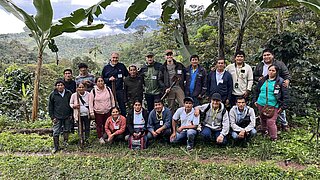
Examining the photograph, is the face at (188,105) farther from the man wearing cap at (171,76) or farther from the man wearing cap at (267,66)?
the man wearing cap at (267,66)

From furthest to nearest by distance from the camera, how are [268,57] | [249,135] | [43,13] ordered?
[43,13], [268,57], [249,135]

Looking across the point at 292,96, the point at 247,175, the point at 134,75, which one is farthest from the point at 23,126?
the point at 292,96

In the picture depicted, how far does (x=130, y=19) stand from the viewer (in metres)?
6.26

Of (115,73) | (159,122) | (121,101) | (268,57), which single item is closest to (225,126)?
(159,122)

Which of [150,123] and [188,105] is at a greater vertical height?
[188,105]

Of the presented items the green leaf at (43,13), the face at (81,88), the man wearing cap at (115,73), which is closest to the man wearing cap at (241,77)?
the man wearing cap at (115,73)

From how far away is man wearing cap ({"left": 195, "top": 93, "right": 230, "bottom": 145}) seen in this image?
195 inches

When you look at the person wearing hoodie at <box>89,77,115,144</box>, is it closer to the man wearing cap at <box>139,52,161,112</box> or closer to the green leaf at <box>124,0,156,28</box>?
the man wearing cap at <box>139,52,161,112</box>

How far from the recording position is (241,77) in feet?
17.3

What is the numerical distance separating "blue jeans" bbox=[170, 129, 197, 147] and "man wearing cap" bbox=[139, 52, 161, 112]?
837 millimetres

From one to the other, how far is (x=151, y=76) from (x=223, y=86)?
1190 mm

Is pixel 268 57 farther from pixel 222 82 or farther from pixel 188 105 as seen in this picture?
pixel 188 105

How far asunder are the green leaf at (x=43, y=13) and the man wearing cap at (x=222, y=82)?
3.05 m

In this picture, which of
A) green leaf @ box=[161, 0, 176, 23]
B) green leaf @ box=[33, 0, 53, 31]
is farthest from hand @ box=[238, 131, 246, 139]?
green leaf @ box=[33, 0, 53, 31]
